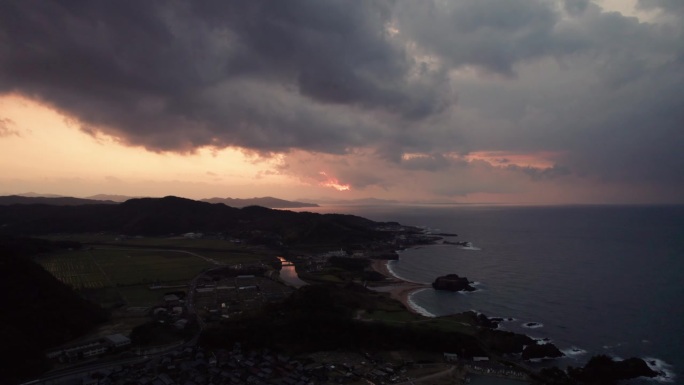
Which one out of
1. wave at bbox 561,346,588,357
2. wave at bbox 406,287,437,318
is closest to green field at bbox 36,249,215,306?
wave at bbox 406,287,437,318

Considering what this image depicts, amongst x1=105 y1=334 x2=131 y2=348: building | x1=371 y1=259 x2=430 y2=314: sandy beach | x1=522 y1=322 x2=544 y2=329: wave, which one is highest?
x1=105 y1=334 x2=131 y2=348: building

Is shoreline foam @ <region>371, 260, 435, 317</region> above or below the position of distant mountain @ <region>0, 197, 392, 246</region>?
below

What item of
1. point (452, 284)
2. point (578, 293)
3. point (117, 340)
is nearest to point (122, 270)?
point (117, 340)

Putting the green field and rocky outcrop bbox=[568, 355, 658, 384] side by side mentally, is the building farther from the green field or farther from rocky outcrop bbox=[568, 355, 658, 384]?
rocky outcrop bbox=[568, 355, 658, 384]

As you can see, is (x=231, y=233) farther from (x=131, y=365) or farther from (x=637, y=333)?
Result: (x=637, y=333)

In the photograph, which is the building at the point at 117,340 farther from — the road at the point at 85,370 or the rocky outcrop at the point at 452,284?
the rocky outcrop at the point at 452,284

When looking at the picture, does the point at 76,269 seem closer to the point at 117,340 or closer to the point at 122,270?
the point at 122,270

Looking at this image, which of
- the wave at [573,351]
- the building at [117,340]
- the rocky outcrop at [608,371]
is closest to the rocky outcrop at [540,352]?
the wave at [573,351]
